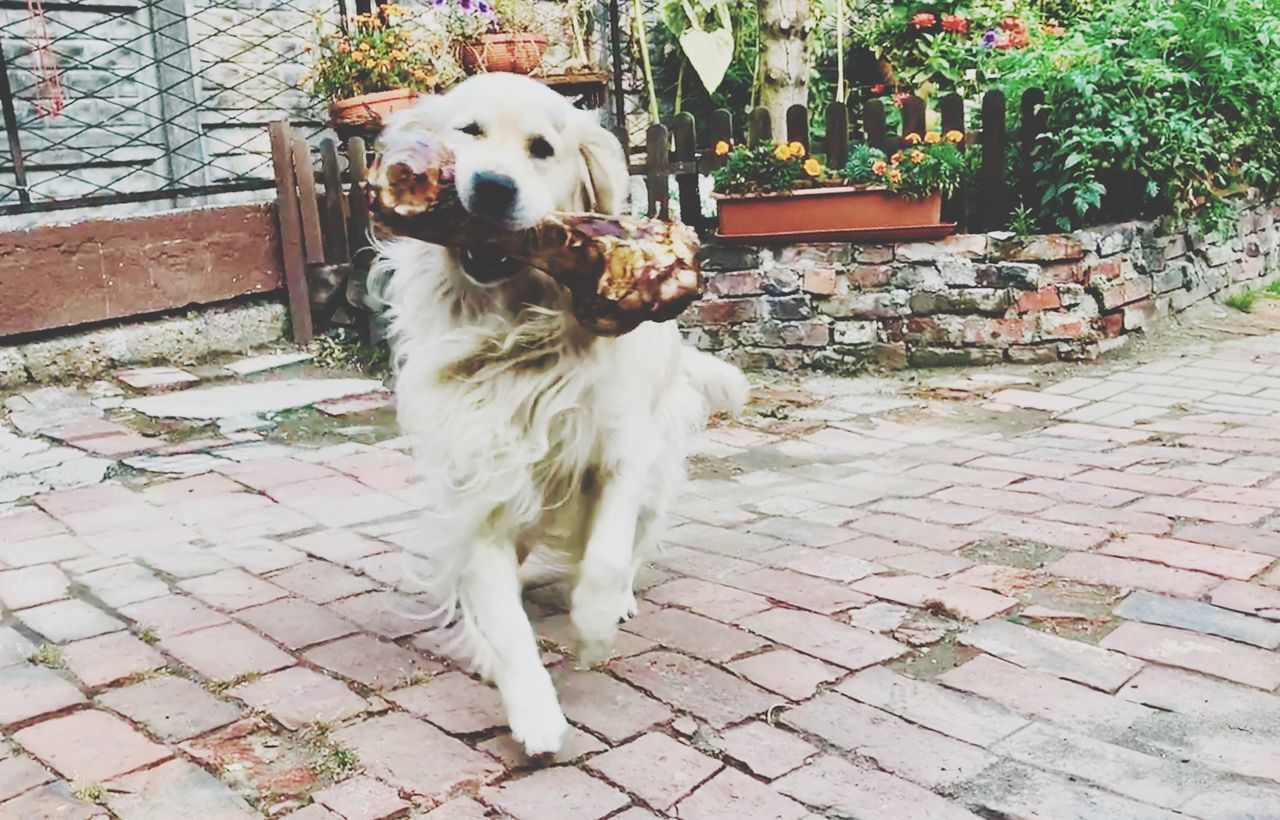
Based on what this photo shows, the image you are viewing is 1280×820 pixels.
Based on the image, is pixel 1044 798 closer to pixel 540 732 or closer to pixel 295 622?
pixel 540 732

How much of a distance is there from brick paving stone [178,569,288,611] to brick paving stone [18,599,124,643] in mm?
225

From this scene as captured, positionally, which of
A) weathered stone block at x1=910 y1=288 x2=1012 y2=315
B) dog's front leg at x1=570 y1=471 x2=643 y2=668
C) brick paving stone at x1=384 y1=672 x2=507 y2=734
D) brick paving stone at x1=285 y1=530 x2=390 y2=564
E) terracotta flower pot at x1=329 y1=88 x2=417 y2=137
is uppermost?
terracotta flower pot at x1=329 y1=88 x2=417 y2=137

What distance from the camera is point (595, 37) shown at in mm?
8859

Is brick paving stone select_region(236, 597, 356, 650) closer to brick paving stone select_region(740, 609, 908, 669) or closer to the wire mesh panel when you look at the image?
brick paving stone select_region(740, 609, 908, 669)

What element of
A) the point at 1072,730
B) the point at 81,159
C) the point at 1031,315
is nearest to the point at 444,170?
the point at 1072,730

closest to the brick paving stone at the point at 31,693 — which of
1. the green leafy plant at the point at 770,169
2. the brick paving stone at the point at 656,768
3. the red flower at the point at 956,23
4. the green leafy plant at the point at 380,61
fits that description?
the brick paving stone at the point at 656,768

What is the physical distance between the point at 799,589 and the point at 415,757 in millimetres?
1173

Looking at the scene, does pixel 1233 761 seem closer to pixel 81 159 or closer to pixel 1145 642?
pixel 1145 642

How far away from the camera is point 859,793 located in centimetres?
195

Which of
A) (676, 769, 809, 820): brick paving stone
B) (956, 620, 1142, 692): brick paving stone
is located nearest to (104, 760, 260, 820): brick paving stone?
(676, 769, 809, 820): brick paving stone

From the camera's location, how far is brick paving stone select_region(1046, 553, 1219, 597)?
282 centimetres

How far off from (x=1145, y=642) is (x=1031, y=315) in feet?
10.6

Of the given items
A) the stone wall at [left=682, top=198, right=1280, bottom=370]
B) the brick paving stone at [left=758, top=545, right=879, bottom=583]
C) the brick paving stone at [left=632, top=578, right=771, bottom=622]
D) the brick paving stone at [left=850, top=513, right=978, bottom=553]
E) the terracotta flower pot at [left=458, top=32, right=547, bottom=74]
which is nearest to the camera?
the brick paving stone at [left=632, top=578, right=771, bottom=622]

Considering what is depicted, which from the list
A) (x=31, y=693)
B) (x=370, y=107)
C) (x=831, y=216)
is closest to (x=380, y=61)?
(x=370, y=107)
